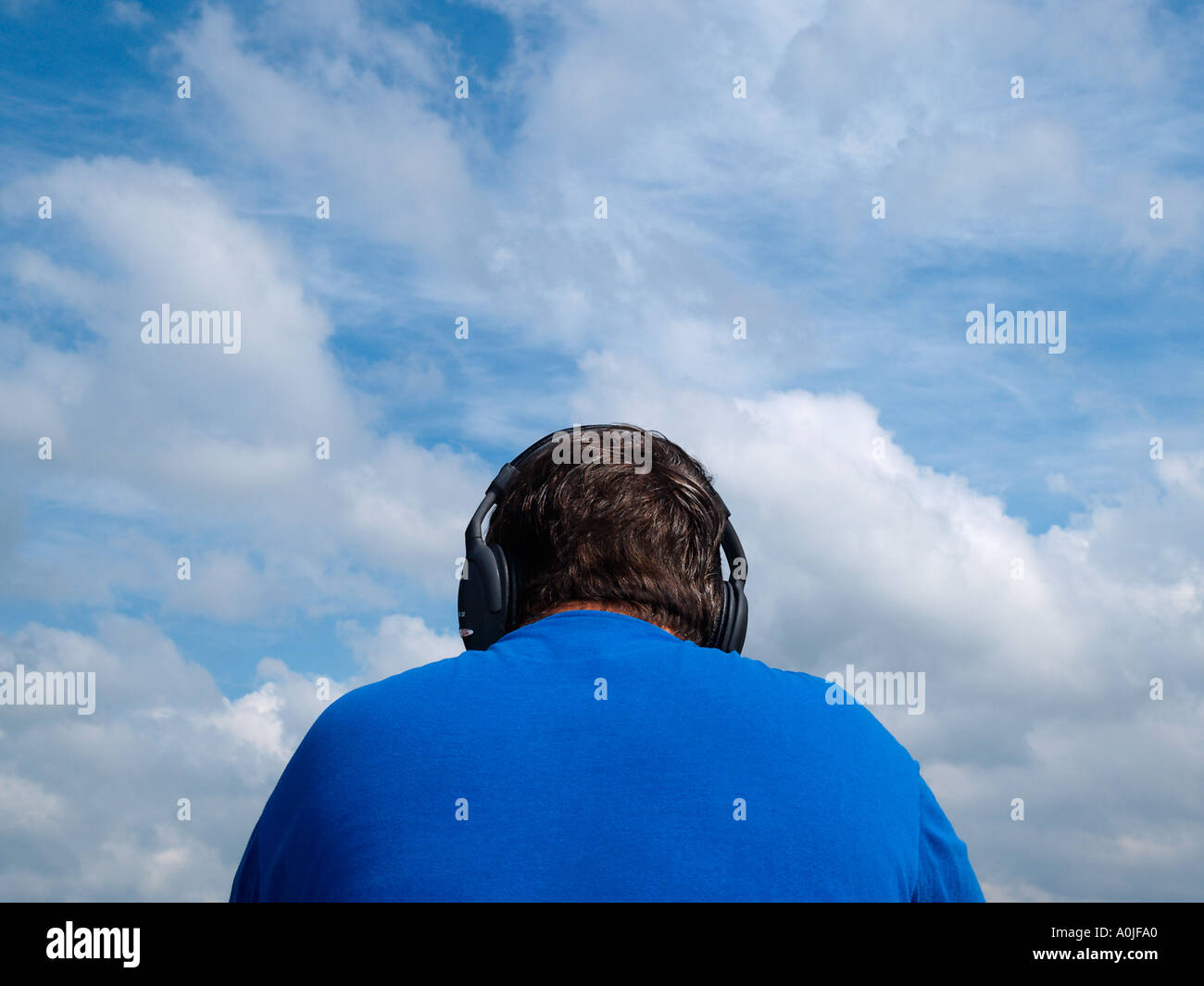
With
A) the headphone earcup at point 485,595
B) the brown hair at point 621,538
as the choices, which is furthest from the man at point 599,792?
the headphone earcup at point 485,595

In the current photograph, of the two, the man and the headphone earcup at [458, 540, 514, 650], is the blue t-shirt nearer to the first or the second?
the man

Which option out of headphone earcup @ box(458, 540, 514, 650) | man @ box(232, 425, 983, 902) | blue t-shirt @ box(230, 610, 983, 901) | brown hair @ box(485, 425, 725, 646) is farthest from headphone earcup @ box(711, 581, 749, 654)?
blue t-shirt @ box(230, 610, 983, 901)

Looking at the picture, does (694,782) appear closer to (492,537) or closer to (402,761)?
(402,761)

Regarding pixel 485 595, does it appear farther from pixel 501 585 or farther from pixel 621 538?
pixel 621 538

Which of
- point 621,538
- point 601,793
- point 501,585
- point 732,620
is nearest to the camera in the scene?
point 601,793

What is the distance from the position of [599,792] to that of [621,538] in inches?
34.3

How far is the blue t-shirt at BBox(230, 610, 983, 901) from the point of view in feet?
6.48

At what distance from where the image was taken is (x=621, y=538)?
8.99ft

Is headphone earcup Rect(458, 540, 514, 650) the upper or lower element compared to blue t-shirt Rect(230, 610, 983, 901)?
upper

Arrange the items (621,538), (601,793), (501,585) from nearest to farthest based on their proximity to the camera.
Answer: (601,793)
(621,538)
(501,585)

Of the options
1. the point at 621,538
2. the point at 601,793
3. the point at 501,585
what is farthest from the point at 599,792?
the point at 501,585

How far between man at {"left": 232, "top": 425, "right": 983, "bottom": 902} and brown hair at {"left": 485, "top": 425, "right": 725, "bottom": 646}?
33 cm

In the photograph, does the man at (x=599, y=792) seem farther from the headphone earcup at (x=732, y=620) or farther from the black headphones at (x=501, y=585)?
the headphone earcup at (x=732, y=620)
